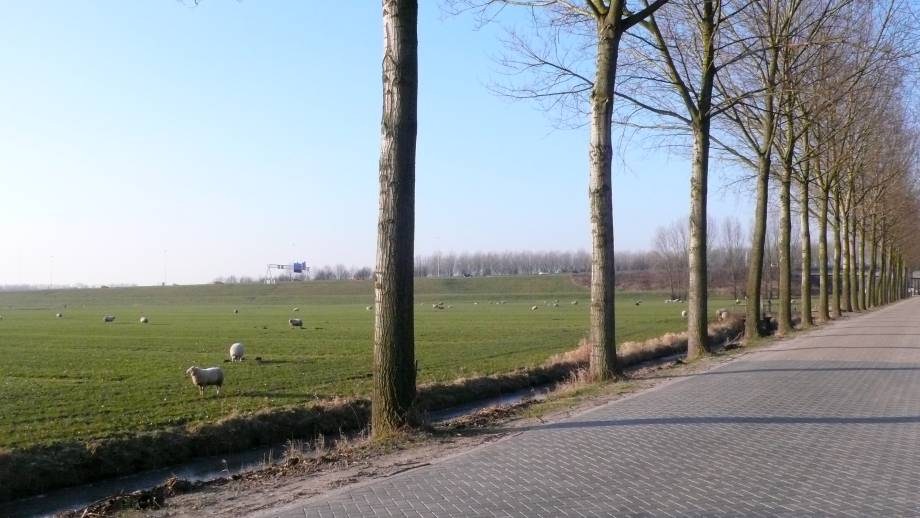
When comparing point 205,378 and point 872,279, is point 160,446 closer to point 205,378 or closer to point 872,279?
point 205,378

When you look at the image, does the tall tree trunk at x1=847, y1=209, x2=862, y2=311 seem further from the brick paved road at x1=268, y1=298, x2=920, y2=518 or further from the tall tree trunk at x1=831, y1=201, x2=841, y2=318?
the brick paved road at x1=268, y1=298, x2=920, y2=518

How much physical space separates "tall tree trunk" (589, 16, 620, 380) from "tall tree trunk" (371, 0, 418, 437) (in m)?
5.69

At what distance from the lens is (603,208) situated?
48.1 ft

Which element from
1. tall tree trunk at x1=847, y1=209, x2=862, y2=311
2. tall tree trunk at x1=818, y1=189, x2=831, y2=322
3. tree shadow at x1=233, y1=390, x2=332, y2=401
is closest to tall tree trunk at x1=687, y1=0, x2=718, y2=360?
tree shadow at x1=233, y1=390, x2=332, y2=401

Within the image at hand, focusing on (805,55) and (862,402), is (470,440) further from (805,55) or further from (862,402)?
(805,55)

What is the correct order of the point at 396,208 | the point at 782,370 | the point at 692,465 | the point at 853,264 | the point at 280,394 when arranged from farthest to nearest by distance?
the point at 853,264, the point at 280,394, the point at 782,370, the point at 396,208, the point at 692,465

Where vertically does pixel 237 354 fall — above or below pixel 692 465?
below

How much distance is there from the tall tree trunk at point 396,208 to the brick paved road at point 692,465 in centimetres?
161

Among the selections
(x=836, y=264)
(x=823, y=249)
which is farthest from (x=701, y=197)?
(x=836, y=264)

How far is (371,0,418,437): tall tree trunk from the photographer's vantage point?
9.70 metres

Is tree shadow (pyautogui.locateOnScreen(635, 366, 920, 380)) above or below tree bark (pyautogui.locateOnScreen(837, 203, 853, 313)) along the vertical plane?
below

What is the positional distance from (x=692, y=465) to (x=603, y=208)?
7486mm

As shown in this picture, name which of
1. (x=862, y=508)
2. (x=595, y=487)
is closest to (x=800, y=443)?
(x=862, y=508)

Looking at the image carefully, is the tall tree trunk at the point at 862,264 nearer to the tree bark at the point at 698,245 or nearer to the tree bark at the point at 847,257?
the tree bark at the point at 847,257
